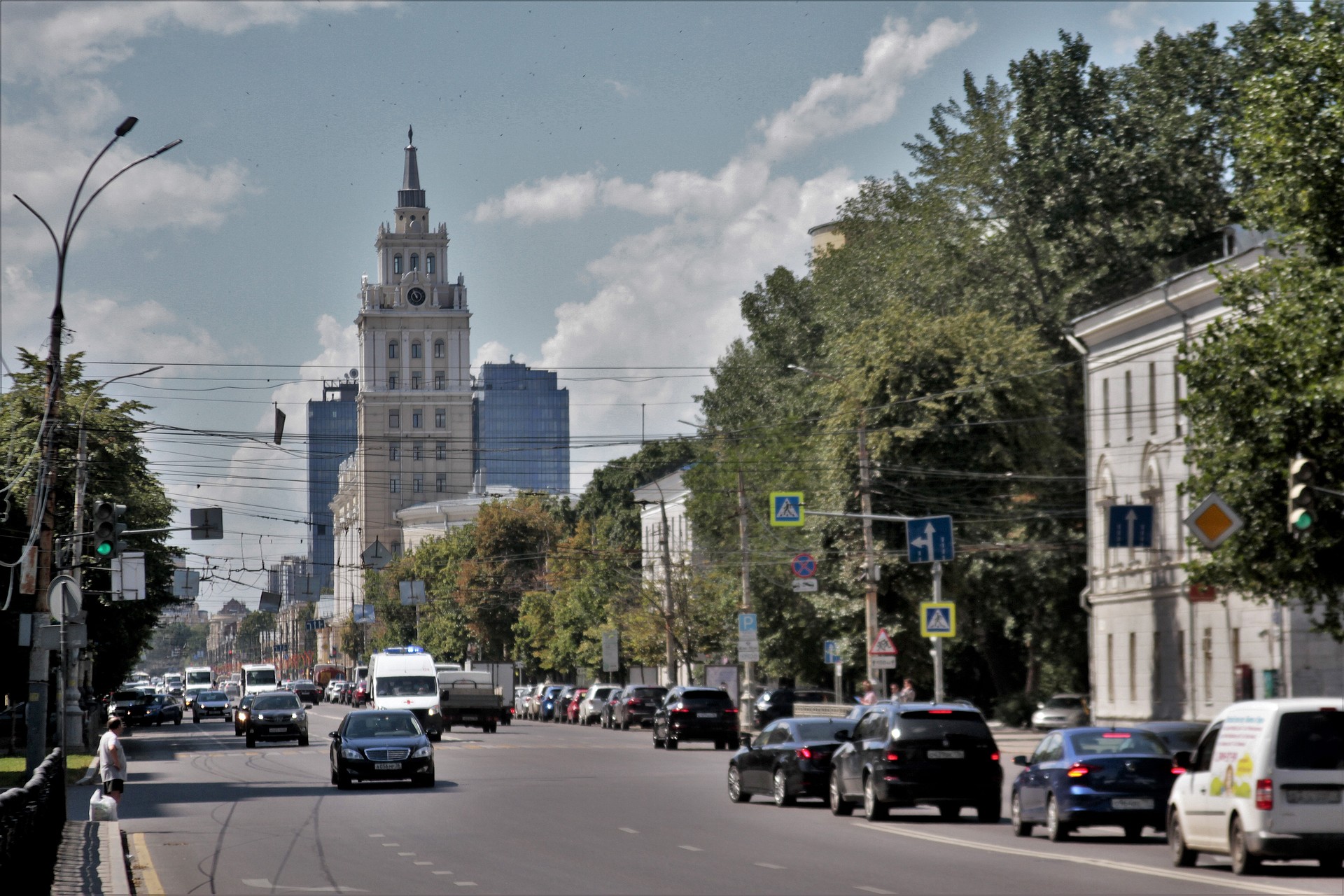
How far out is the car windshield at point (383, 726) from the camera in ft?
105

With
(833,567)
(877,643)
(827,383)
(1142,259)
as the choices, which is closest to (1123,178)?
(1142,259)

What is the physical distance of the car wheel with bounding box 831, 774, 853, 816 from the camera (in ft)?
83.8

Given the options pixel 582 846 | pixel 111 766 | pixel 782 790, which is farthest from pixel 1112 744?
pixel 111 766

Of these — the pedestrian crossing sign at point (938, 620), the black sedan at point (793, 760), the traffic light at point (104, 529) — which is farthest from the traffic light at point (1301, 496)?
the traffic light at point (104, 529)

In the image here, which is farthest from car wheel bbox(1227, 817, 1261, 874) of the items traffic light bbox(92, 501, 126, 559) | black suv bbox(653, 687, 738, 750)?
black suv bbox(653, 687, 738, 750)

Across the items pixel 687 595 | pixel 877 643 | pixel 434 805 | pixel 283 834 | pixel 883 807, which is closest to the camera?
pixel 283 834

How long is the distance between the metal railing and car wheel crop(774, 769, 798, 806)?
1258 centimetres

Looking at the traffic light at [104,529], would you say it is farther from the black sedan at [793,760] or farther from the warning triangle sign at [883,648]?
the warning triangle sign at [883,648]

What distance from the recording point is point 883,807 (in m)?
24.5

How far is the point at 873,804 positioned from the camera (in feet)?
80.2

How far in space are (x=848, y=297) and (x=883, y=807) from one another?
151 feet

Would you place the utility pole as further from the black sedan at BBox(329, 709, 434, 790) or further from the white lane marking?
the white lane marking

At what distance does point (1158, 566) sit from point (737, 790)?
2435cm

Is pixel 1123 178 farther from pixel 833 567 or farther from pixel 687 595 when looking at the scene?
pixel 687 595
